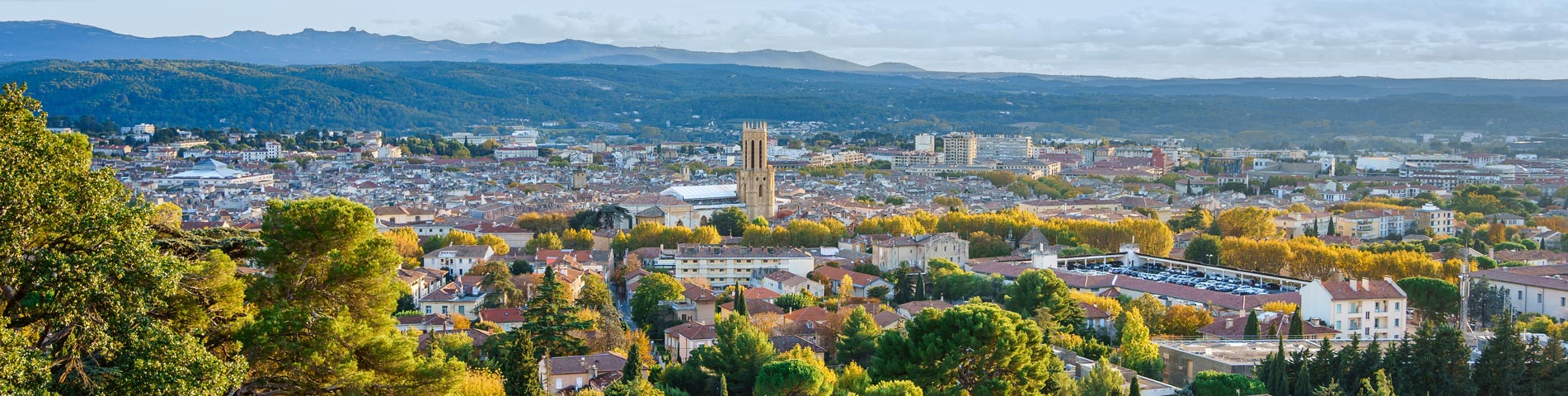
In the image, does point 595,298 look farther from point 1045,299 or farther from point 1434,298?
point 1434,298

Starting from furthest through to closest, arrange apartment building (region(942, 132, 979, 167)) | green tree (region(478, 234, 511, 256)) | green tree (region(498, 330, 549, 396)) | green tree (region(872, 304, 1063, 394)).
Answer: apartment building (region(942, 132, 979, 167)) → green tree (region(478, 234, 511, 256)) → green tree (region(498, 330, 549, 396)) → green tree (region(872, 304, 1063, 394))

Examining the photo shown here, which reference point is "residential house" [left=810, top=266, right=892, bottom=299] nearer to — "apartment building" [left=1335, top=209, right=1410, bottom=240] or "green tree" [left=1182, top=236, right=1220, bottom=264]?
"green tree" [left=1182, top=236, right=1220, bottom=264]

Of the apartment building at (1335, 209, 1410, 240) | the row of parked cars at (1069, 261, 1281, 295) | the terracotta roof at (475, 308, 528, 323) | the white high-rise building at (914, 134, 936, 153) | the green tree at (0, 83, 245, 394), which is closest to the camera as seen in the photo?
the green tree at (0, 83, 245, 394)

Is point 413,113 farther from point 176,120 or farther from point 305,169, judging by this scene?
point 305,169

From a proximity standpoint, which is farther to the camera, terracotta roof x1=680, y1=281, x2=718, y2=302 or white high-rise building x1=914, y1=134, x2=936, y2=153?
white high-rise building x1=914, y1=134, x2=936, y2=153

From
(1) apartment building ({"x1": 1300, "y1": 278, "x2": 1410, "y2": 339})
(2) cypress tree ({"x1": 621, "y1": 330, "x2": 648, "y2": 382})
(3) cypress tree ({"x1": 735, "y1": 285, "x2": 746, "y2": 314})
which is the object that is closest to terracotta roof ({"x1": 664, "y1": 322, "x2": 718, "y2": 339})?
(3) cypress tree ({"x1": 735, "y1": 285, "x2": 746, "y2": 314})

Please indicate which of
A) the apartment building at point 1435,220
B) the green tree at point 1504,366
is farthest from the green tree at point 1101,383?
the apartment building at point 1435,220

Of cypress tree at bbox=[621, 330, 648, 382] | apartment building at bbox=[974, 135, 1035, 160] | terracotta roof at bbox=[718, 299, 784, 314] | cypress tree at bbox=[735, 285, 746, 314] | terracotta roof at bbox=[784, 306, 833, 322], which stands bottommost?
apartment building at bbox=[974, 135, 1035, 160]

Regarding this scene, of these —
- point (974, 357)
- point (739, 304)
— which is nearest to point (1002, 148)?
point (739, 304)
